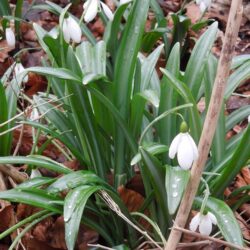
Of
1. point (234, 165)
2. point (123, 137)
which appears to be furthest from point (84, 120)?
point (234, 165)

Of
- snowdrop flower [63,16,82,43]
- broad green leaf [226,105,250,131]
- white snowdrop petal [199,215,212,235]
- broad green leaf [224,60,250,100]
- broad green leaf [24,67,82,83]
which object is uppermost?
snowdrop flower [63,16,82,43]

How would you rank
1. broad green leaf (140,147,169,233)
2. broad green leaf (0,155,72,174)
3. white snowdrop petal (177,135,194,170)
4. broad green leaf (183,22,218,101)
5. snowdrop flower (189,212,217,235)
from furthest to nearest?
1. broad green leaf (183,22,218,101)
2. broad green leaf (0,155,72,174)
3. broad green leaf (140,147,169,233)
4. snowdrop flower (189,212,217,235)
5. white snowdrop petal (177,135,194,170)

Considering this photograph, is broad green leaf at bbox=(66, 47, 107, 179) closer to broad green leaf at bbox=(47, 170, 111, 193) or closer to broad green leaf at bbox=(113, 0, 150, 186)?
broad green leaf at bbox=(113, 0, 150, 186)

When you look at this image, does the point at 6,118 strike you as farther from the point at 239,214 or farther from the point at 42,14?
the point at 42,14

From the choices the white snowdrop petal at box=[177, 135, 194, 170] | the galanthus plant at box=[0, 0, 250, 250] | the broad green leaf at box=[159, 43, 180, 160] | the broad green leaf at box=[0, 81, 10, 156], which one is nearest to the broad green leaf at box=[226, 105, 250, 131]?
the galanthus plant at box=[0, 0, 250, 250]

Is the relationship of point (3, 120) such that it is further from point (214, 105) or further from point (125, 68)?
point (214, 105)

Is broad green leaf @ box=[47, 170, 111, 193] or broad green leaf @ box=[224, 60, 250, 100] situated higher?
broad green leaf @ box=[224, 60, 250, 100]

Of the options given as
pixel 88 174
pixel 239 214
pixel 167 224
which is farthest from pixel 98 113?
pixel 239 214
